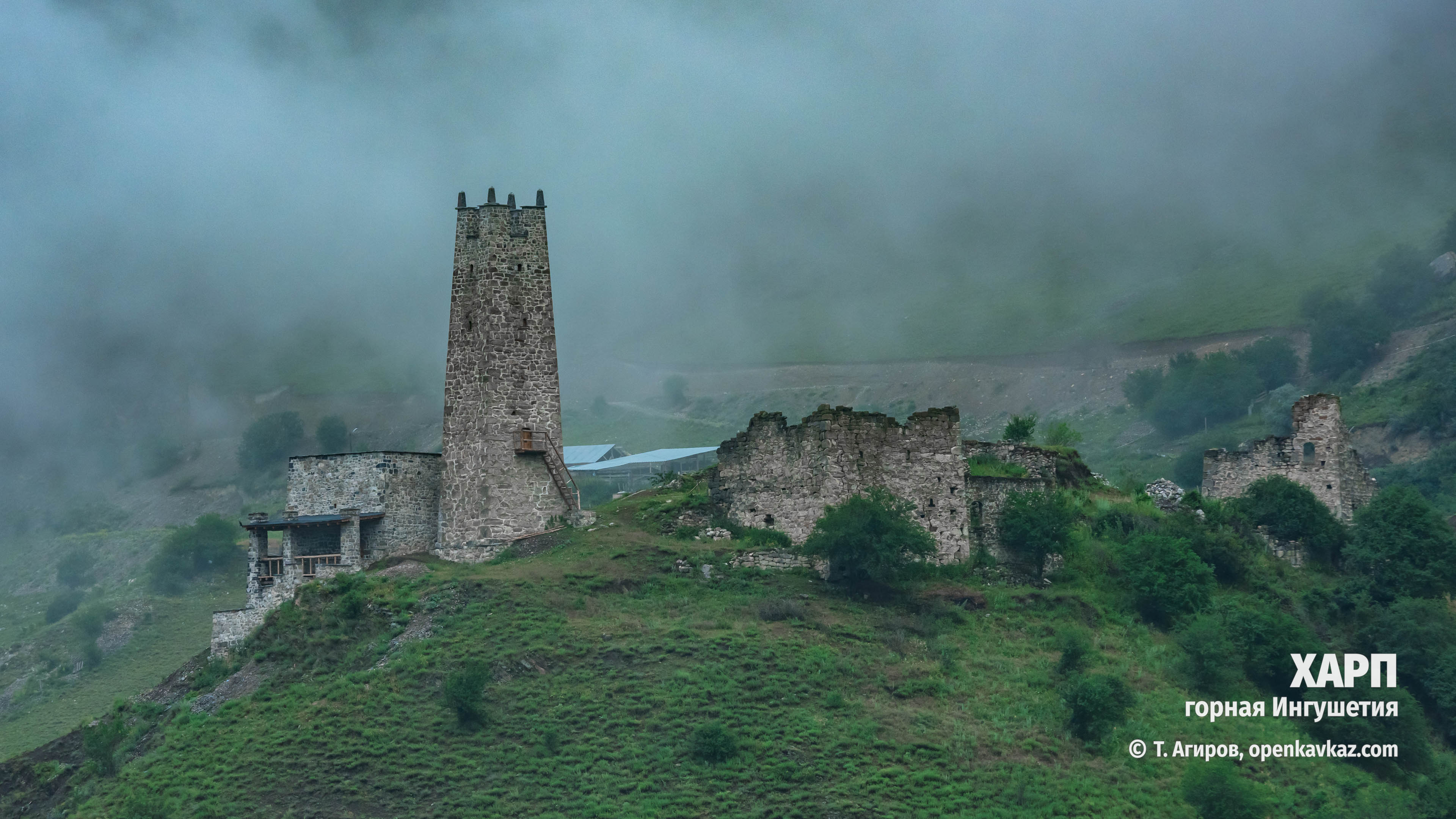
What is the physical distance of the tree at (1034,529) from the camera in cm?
4384

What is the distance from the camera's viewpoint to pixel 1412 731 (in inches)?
1522

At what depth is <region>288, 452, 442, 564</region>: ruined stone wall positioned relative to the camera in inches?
1789

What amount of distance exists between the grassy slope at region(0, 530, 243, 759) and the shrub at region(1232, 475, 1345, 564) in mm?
41634

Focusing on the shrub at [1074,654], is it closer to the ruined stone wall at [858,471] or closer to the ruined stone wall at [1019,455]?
the ruined stone wall at [858,471]

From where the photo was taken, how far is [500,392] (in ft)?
150

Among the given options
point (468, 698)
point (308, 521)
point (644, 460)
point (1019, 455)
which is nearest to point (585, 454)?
point (644, 460)

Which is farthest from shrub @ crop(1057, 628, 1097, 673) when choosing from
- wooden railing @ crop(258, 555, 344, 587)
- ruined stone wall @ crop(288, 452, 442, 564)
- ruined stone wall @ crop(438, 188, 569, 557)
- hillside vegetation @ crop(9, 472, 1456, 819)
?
wooden railing @ crop(258, 555, 344, 587)

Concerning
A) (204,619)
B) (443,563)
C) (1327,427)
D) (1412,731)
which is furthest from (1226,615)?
(204,619)

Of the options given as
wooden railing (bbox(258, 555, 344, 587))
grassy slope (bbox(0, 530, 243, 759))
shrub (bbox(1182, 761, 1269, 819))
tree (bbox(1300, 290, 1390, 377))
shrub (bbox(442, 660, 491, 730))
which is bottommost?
grassy slope (bbox(0, 530, 243, 759))

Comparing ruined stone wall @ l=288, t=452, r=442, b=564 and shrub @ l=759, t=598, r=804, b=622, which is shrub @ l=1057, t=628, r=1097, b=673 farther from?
ruined stone wall @ l=288, t=452, r=442, b=564

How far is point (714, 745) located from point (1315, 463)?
90.7ft

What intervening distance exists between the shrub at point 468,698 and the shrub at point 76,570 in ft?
220

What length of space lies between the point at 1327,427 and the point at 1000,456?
1209cm

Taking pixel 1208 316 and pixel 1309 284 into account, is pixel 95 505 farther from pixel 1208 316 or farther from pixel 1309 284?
pixel 1309 284
